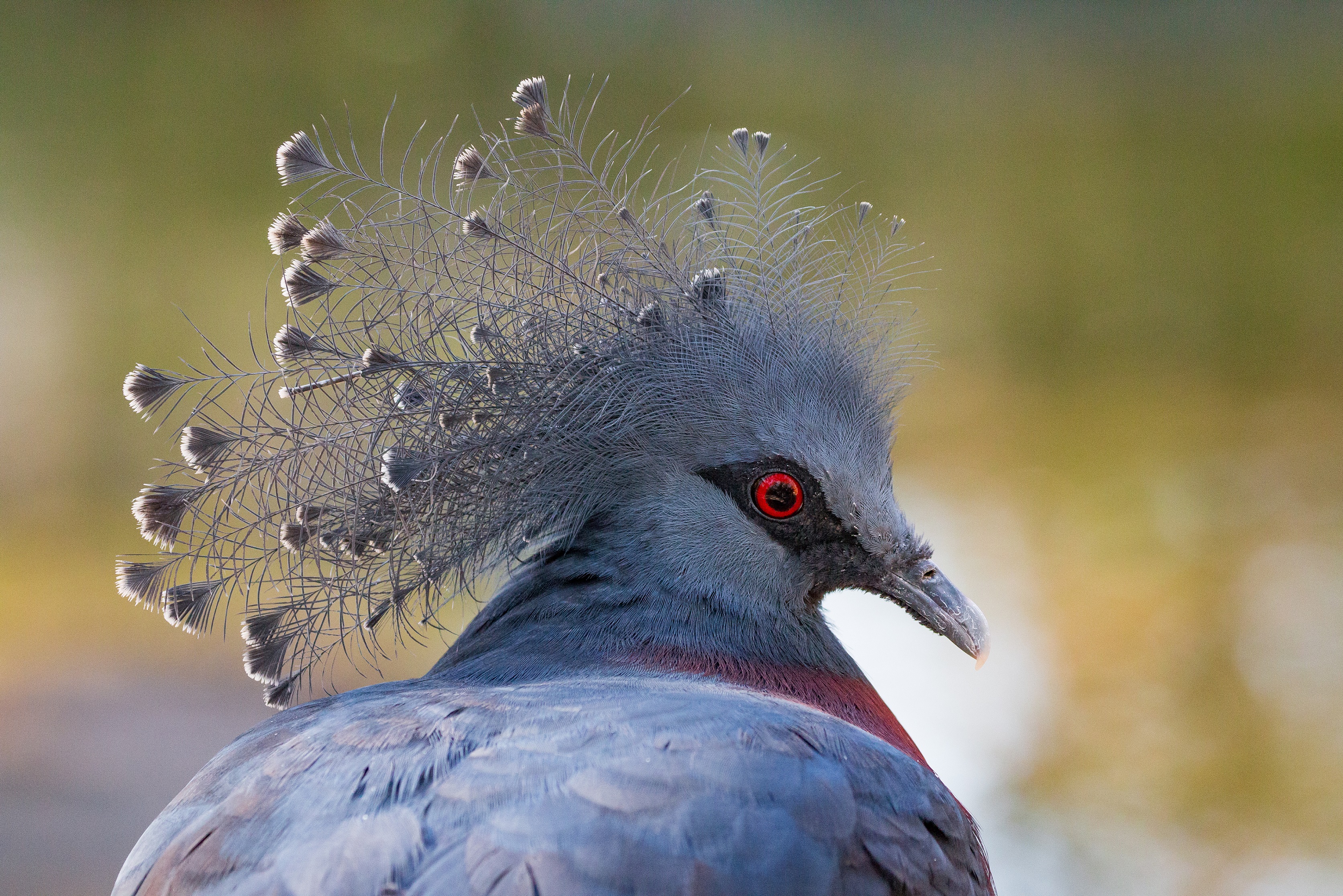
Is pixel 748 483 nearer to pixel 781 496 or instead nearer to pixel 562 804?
pixel 781 496

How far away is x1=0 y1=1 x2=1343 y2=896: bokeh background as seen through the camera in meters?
4.32

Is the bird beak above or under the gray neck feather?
above

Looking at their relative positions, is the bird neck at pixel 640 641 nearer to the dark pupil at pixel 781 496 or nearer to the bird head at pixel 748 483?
the bird head at pixel 748 483

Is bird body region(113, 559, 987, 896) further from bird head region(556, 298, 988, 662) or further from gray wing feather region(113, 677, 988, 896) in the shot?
bird head region(556, 298, 988, 662)

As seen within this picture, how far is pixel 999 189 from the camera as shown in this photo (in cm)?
461

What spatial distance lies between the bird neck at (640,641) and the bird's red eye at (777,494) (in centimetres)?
15

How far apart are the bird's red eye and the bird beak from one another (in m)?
0.19

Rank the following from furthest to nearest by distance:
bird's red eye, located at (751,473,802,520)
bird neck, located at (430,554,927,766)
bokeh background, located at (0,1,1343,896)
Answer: bokeh background, located at (0,1,1343,896) < bird's red eye, located at (751,473,802,520) < bird neck, located at (430,554,927,766)

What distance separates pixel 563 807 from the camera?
1.09 meters

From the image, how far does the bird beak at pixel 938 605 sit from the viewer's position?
169 cm

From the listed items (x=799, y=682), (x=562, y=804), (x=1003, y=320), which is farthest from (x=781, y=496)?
(x=1003, y=320)

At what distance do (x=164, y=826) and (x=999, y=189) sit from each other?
412 cm

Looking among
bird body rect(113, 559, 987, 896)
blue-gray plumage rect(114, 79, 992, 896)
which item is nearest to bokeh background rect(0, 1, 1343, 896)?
blue-gray plumage rect(114, 79, 992, 896)

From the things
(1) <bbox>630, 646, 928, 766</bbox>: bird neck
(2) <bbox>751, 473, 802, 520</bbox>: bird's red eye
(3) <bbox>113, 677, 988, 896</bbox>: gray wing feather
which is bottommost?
(3) <bbox>113, 677, 988, 896</bbox>: gray wing feather
